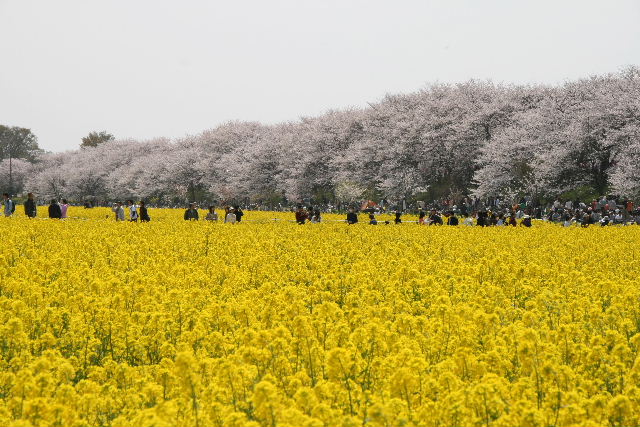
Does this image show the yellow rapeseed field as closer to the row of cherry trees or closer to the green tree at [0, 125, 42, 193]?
the row of cherry trees

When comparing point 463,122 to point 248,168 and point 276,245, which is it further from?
point 276,245

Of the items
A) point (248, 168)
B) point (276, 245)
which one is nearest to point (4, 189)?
point (248, 168)

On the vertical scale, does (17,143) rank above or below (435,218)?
above

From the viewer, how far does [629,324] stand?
8797 millimetres

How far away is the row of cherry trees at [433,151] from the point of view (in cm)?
5394

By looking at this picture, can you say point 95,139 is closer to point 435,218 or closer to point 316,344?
point 435,218

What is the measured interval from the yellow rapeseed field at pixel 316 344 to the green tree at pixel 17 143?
6113 inches

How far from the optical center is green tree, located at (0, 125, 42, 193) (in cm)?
15988

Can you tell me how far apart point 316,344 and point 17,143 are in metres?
171

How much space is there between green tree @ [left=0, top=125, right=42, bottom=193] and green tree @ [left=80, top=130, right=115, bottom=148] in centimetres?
1325

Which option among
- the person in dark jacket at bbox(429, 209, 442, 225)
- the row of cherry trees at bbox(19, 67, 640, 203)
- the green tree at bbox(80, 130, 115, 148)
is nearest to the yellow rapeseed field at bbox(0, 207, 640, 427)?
the person in dark jacket at bbox(429, 209, 442, 225)

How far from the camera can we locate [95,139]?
153750mm

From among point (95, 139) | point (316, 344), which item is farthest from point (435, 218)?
point (95, 139)

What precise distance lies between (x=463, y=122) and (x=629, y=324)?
195 ft
